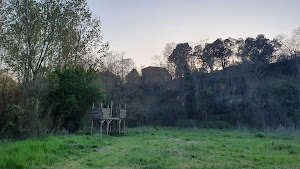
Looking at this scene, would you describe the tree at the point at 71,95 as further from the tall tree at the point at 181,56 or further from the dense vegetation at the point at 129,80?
the tall tree at the point at 181,56

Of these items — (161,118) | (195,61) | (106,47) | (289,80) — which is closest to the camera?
(106,47)

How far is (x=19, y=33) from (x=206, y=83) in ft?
80.5

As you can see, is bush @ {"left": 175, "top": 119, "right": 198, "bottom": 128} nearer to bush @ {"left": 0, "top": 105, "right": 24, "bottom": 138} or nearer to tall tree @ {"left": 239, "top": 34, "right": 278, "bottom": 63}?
tall tree @ {"left": 239, "top": 34, "right": 278, "bottom": 63}

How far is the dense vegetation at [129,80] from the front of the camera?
41.2ft

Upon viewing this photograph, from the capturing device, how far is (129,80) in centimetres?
3256

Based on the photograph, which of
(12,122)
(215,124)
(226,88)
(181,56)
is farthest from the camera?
(181,56)

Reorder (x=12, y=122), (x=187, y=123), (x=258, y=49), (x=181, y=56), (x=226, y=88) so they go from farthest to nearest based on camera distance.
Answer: (x=181, y=56)
(x=258, y=49)
(x=226, y=88)
(x=187, y=123)
(x=12, y=122)

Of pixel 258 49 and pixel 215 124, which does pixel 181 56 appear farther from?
pixel 215 124

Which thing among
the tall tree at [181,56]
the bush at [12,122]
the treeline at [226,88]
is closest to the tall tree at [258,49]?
the treeline at [226,88]

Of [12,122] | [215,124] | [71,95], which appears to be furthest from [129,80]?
[12,122]

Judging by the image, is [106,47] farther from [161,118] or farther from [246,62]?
[246,62]

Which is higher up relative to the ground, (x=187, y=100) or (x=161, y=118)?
(x=187, y=100)

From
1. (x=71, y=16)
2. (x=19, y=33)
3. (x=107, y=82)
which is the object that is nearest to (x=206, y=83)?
(x=107, y=82)

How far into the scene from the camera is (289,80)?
89.9 ft
